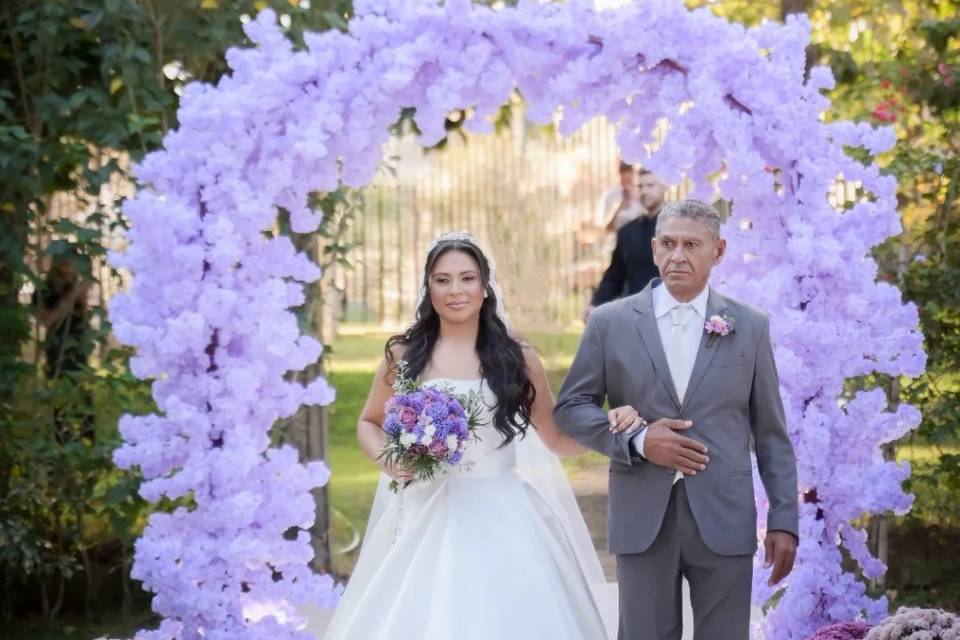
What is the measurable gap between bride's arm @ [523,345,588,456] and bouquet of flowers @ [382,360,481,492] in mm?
367

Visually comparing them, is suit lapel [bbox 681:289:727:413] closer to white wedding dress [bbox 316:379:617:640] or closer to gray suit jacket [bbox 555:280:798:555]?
gray suit jacket [bbox 555:280:798:555]

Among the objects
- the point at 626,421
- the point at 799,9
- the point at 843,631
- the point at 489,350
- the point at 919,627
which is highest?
the point at 799,9

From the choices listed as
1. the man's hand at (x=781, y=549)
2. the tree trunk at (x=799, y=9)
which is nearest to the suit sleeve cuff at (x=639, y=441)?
the man's hand at (x=781, y=549)

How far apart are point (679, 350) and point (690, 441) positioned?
11.1 inches

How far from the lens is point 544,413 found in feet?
15.8

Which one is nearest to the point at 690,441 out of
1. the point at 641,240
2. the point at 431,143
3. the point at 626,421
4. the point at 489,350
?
the point at 626,421

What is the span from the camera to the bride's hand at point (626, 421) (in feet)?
13.0

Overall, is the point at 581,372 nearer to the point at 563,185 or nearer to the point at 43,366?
the point at 43,366

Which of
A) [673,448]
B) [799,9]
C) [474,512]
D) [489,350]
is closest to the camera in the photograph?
[673,448]

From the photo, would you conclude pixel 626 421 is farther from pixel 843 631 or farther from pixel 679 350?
pixel 843 631

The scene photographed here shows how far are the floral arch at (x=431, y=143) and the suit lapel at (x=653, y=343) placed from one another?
4.14 ft

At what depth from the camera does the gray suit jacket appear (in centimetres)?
401

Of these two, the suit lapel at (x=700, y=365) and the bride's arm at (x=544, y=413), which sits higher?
the suit lapel at (x=700, y=365)

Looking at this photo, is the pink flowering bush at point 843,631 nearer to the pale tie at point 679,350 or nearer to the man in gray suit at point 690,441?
the man in gray suit at point 690,441
